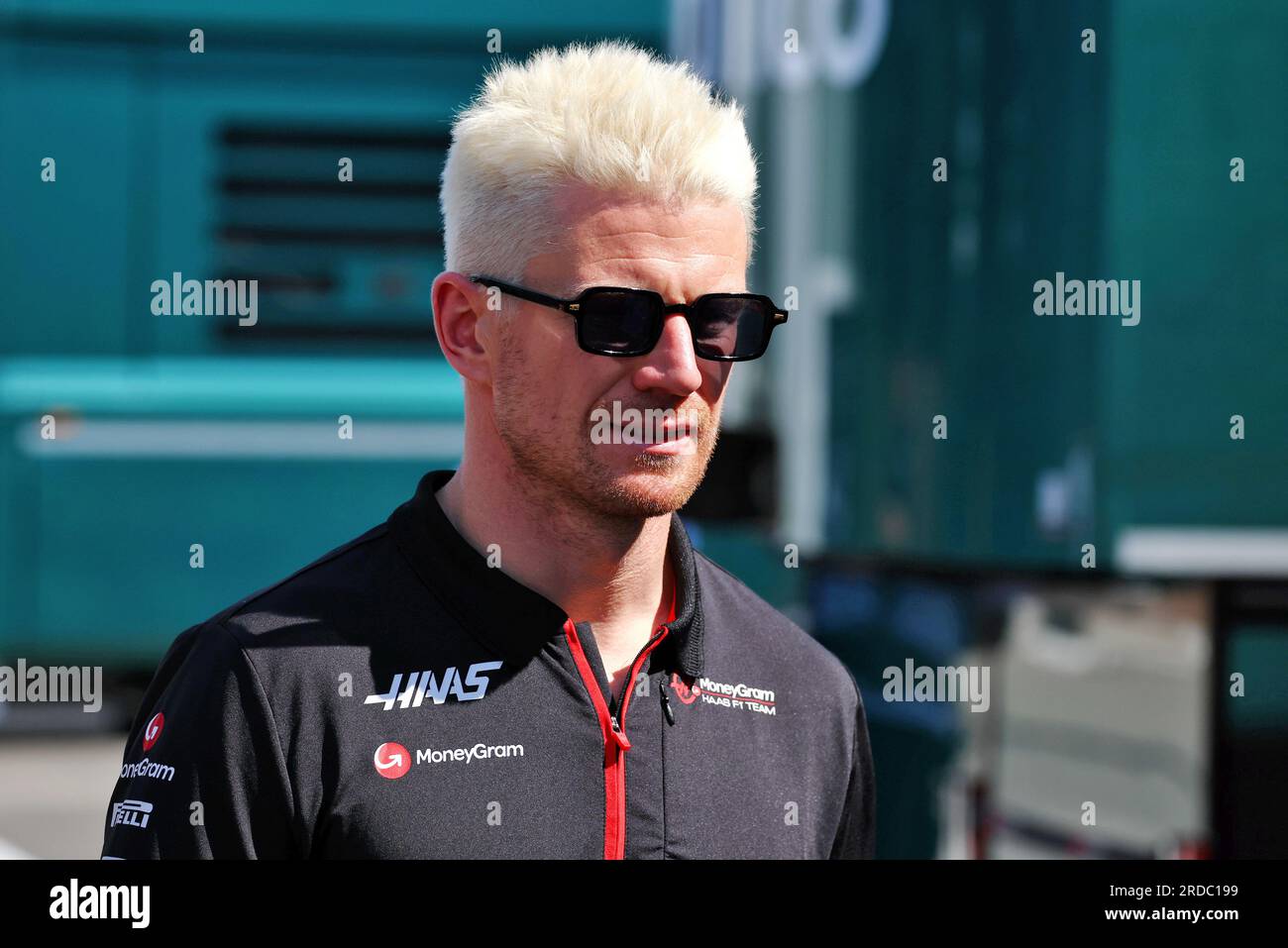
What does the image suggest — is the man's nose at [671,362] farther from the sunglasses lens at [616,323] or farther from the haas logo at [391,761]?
the haas logo at [391,761]

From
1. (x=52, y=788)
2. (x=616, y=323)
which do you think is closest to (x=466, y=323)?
(x=616, y=323)

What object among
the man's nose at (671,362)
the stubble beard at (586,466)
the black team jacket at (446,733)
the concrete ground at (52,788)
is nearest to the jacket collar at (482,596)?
the black team jacket at (446,733)

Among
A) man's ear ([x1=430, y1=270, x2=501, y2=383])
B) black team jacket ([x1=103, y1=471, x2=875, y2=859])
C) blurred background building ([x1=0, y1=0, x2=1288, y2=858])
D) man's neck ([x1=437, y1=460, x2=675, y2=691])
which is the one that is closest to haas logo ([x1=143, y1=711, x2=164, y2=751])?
black team jacket ([x1=103, y1=471, x2=875, y2=859])

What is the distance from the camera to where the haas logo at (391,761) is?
4.95ft

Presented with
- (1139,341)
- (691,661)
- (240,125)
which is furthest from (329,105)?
(691,661)

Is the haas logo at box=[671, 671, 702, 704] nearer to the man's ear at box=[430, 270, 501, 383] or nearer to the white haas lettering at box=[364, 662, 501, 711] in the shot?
the white haas lettering at box=[364, 662, 501, 711]

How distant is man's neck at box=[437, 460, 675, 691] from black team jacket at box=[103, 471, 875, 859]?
1.4 inches

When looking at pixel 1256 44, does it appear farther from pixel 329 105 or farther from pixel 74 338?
pixel 74 338

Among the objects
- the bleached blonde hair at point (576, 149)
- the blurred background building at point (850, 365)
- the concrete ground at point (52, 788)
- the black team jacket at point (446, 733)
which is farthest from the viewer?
the concrete ground at point (52, 788)

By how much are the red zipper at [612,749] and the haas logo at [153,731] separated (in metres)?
0.45

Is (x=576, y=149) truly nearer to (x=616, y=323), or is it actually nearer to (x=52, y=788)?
(x=616, y=323)

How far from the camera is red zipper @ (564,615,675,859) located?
1.58 meters

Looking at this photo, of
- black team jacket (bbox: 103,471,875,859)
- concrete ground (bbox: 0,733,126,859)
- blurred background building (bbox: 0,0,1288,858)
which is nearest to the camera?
black team jacket (bbox: 103,471,875,859)
